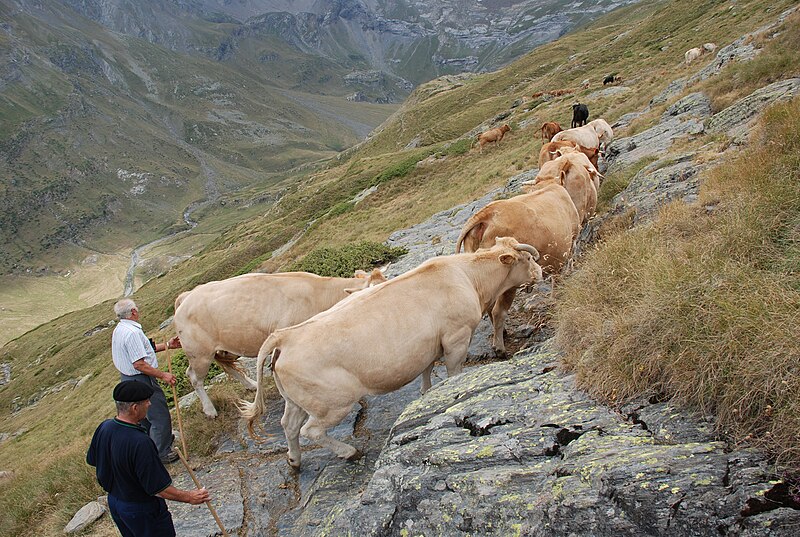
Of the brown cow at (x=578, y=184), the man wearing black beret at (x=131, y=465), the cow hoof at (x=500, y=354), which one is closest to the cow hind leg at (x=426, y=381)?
the cow hoof at (x=500, y=354)

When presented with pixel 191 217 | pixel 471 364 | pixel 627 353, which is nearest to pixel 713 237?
pixel 627 353

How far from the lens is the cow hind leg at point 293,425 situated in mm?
6418

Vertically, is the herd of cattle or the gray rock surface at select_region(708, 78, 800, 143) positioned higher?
the gray rock surface at select_region(708, 78, 800, 143)

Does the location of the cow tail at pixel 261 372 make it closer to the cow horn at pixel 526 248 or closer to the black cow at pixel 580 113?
the cow horn at pixel 526 248

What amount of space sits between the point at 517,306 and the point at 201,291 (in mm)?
6344

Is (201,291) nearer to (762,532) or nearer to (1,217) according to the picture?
(762,532)

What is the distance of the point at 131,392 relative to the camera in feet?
16.1

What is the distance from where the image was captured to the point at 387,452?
199 inches

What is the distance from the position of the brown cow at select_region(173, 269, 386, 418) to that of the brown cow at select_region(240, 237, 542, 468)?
2153 mm

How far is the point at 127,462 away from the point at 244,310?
4.36 metres

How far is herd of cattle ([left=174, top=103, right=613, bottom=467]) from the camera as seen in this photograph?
5.95 meters

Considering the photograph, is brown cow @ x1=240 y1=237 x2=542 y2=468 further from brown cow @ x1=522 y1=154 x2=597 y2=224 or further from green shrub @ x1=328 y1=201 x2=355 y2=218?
green shrub @ x1=328 y1=201 x2=355 y2=218

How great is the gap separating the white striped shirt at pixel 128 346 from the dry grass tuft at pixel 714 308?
6304 mm

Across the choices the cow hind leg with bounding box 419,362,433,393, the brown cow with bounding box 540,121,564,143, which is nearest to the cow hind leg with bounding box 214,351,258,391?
the cow hind leg with bounding box 419,362,433,393
